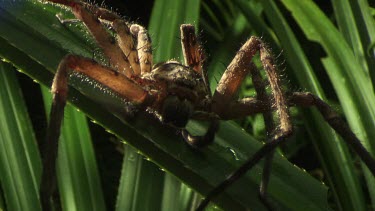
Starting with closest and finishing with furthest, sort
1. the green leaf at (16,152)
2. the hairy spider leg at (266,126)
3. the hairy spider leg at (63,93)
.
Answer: the hairy spider leg at (63,93) < the hairy spider leg at (266,126) < the green leaf at (16,152)

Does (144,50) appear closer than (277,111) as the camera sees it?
No

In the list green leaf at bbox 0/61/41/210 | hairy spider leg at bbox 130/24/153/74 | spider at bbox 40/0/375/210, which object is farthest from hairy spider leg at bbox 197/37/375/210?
green leaf at bbox 0/61/41/210

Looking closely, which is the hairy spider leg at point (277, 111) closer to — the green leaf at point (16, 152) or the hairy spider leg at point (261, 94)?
the hairy spider leg at point (261, 94)

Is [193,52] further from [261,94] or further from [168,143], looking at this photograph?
[168,143]

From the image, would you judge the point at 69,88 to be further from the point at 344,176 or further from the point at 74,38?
the point at 344,176

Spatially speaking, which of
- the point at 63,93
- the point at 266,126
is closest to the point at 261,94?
the point at 266,126

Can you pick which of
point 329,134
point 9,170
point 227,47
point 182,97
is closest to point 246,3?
point 227,47

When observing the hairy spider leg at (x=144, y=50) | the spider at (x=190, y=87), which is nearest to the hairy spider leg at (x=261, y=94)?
the spider at (x=190, y=87)
